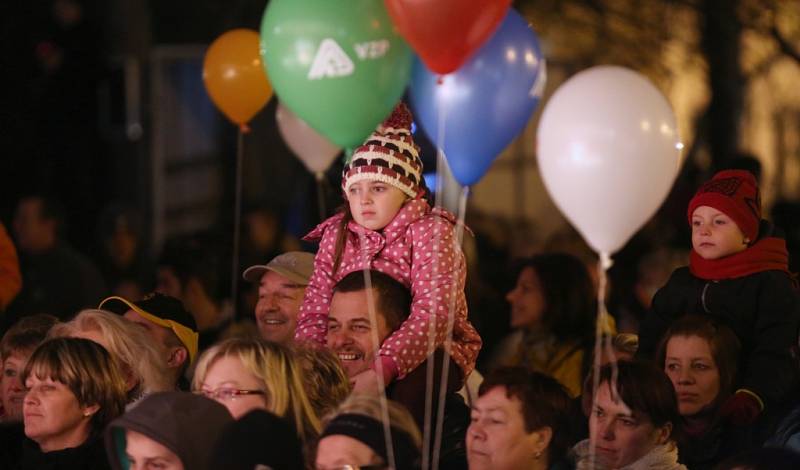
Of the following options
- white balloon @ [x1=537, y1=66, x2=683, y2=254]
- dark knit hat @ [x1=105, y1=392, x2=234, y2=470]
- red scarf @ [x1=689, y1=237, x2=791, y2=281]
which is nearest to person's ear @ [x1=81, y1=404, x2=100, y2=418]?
dark knit hat @ [x1=105, y1=392, x2=234, y2=470]

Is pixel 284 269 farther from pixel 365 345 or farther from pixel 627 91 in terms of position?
pixel 627 91

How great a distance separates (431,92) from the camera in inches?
280

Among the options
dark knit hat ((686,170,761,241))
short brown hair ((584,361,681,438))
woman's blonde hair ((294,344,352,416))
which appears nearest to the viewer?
short brown hair ((584,361,681,438))

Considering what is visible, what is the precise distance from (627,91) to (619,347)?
151 centimetres

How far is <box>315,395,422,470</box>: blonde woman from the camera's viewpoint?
17.7ft

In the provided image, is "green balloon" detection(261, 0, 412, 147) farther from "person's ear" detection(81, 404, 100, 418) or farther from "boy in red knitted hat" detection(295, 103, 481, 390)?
"person's ear" detection(81, 404, 100, 418)

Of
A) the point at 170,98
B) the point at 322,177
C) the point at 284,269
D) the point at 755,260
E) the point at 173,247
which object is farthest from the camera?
the point at 170,98

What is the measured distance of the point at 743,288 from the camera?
6.93m

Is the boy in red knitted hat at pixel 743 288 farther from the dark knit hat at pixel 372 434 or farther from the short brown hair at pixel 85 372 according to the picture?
the short brown hair at pixel 85 372

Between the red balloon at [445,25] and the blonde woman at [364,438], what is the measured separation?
1324 millimetres

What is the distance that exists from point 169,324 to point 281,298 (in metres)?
0.51

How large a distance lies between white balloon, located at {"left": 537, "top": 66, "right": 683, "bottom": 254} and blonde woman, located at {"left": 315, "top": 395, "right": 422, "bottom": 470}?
3.24 feet

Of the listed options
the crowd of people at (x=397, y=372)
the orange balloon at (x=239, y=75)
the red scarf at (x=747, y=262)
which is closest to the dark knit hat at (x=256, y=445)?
the crowd of people at (x=397, y=372)

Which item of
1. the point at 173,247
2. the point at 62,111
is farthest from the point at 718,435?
the point at 62,111
